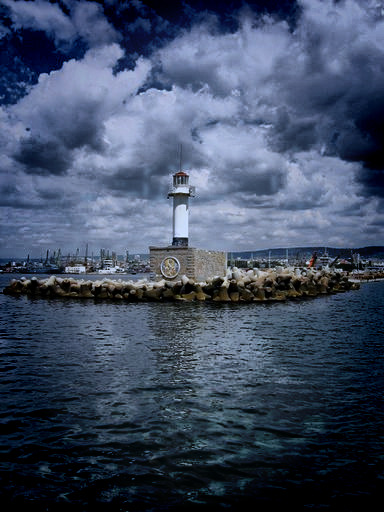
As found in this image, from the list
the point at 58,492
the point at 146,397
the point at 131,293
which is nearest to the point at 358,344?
the point at 146,397

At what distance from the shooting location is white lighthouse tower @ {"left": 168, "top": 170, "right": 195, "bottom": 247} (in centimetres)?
3362

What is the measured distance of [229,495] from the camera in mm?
4191

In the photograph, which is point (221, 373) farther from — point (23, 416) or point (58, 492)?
point (58, 492)

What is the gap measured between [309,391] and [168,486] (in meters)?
4.18

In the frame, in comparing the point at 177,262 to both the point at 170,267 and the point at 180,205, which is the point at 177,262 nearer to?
the point at 170,267

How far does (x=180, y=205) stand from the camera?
34125mm

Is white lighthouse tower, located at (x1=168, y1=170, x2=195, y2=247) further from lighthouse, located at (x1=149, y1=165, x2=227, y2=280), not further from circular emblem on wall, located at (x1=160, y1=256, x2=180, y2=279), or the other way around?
circular emblem on wall, located at (x1=160, y1=256, x2=180, y2=279)

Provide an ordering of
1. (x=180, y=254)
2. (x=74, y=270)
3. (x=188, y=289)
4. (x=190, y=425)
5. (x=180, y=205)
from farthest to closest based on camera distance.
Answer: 1. (x=74, y=270)
2. (x=180, y=205)
3. (x=180, y=254)
4. (x=188, y=289)
5. (x=190, y=425)

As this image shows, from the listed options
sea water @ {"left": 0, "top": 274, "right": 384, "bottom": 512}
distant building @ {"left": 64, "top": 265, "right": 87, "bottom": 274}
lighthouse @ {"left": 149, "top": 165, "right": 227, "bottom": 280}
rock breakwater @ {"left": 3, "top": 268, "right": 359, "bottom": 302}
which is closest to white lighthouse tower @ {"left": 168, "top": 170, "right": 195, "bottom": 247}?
lighthouse @ {"left": 149, "top": 165, "right": 227, "bottom": 280}

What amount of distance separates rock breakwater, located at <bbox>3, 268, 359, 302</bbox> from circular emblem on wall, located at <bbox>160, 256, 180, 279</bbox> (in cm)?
104

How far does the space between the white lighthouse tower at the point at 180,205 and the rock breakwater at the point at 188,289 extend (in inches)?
176

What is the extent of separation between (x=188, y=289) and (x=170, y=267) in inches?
137

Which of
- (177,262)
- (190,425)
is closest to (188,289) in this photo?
(177,262)

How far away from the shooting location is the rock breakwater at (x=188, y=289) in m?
28.8
